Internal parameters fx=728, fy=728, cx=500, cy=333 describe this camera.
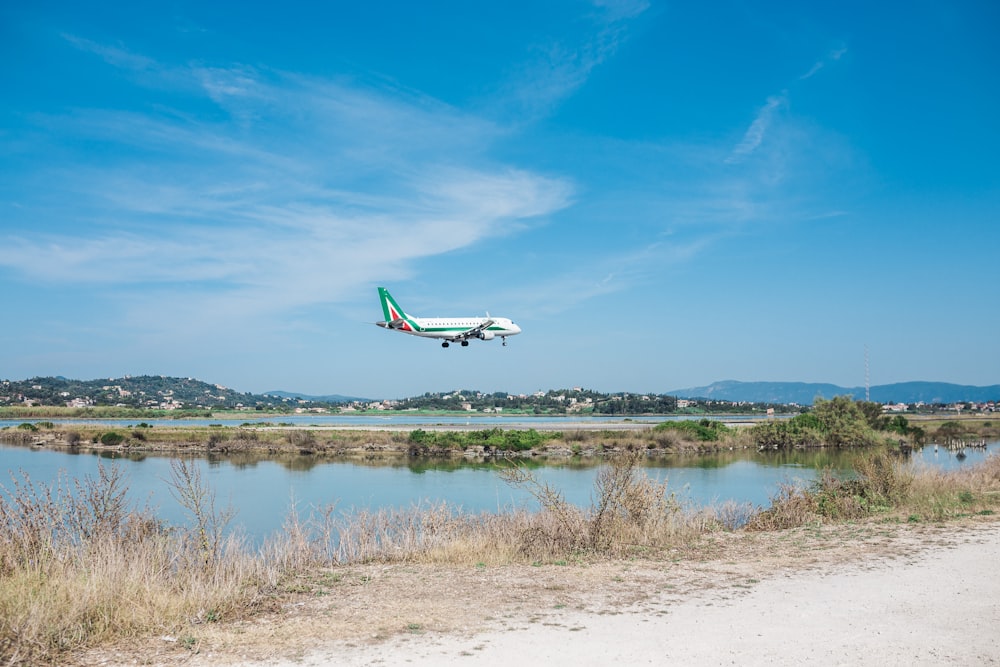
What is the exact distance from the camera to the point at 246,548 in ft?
45.0

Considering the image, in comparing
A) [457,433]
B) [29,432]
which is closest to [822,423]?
[457,433]

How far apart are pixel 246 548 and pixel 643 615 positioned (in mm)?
8341

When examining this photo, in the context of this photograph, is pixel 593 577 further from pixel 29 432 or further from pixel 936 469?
pixel 29 432

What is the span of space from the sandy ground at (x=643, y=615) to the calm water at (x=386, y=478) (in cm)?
1061

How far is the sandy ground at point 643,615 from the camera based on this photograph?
704cm

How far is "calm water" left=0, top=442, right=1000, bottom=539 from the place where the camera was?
2627 centimetres

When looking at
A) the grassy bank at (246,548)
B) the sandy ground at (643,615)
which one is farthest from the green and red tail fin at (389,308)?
the sandy ground at (643,615)

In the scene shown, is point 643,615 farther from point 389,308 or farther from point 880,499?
point 389,308

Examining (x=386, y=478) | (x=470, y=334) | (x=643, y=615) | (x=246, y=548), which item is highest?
(x=470, y=334)

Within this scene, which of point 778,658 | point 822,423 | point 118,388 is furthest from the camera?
point 118,388

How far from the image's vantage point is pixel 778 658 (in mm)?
6883

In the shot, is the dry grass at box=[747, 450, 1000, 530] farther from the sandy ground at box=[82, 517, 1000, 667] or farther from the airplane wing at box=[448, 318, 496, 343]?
the airplane wing at box=[448, 318, 496, 343]

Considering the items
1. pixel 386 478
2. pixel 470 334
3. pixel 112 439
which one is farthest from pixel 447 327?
pixel 112 439

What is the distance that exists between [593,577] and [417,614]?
3124 mm
